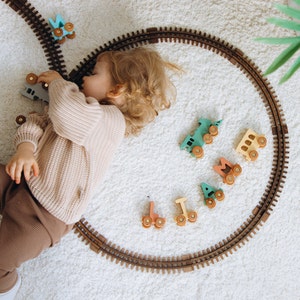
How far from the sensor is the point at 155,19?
121 cm

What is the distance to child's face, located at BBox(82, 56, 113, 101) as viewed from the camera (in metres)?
1.04

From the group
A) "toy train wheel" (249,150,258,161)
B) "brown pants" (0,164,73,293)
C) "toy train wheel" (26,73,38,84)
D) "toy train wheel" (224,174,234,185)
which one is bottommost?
"brown pants" (0,164,73,293)

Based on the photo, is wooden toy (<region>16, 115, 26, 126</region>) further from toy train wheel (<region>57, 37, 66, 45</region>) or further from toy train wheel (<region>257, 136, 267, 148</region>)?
toy train wheel (<region>257, 136, 267, 148</region>)

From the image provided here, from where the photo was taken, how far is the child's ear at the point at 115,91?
3.34 ft

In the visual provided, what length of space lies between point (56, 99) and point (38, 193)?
9.8 inches

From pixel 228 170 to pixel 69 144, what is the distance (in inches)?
20.0

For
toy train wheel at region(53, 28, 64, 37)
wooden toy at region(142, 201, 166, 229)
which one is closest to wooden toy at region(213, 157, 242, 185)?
wooden toy at region(142, 201, 166, 229)

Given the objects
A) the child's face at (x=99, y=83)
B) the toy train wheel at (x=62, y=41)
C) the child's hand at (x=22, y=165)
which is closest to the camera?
the child's hand at (x=22, y=165)

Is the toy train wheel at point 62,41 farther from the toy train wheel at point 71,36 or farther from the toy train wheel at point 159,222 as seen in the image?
the toy train wheel at point 159,222

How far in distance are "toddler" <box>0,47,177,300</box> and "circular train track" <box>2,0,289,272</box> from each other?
0.09m

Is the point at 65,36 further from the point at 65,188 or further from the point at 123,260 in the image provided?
the point at 123,260

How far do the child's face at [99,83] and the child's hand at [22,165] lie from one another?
0.23 metres

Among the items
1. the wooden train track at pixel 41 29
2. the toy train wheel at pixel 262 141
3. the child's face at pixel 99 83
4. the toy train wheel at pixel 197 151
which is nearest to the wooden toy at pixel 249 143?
the toy train wheel at pixel 262 141

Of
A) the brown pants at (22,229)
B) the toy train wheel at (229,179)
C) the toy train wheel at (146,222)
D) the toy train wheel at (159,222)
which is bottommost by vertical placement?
the brown pants at (22,229)
